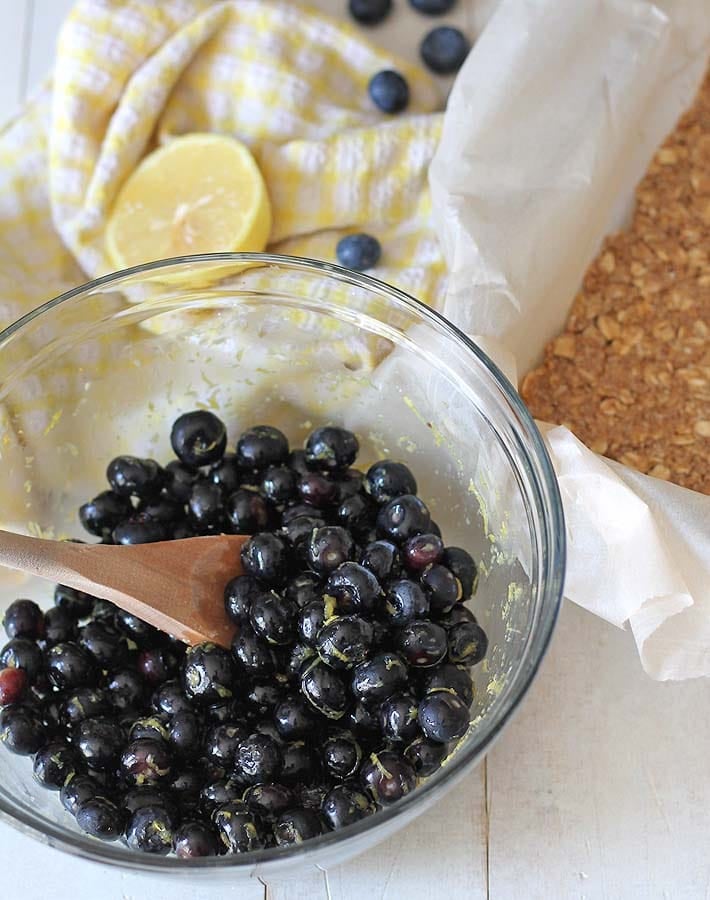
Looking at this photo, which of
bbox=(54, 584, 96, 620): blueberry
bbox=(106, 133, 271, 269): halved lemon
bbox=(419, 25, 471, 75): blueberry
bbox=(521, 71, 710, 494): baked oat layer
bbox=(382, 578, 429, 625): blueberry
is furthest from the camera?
bbox=(419, 25, 471, 75): blueberry

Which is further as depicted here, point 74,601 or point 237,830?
point 74,601

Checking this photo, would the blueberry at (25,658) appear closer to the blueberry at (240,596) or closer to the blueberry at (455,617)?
the blueberry at (240,596)

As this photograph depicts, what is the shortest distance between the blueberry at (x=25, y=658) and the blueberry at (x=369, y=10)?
112 centimetres

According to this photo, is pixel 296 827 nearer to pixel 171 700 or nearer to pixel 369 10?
pixel 171 700

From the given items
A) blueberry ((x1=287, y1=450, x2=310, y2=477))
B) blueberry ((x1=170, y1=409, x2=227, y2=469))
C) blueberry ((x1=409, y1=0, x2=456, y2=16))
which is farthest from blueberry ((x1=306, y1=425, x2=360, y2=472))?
blueberry ((x1=409, y1=0, x2=456, y2=16))

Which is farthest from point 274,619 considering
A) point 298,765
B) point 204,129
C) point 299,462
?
point 204,129

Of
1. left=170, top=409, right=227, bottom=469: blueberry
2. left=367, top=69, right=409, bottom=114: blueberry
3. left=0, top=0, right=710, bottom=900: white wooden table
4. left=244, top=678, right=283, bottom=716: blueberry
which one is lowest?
left=0, top=0, right=710, bottom=900: white wooden table

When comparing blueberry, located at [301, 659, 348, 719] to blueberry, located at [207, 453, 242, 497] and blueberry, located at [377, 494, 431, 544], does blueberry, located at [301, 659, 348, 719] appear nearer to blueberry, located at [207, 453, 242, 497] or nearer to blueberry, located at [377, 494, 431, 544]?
blueberry, located at [377, 494, 431, 544]

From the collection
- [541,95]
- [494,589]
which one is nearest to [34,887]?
[494,589]

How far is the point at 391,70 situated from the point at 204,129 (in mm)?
298

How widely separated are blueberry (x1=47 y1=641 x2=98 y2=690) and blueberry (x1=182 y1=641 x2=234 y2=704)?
118 millimetres

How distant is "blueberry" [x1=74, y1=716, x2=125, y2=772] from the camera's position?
40.0 inches

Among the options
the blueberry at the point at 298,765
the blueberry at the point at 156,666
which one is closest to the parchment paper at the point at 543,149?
the blueberry at the point at 298,765

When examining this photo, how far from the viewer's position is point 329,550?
109cm
